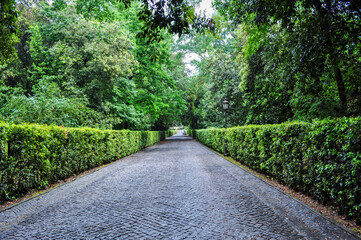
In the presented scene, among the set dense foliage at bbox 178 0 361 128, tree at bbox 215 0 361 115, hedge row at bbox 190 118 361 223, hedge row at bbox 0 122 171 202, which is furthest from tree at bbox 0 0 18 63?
hedge row at bbox 190 118 361 223

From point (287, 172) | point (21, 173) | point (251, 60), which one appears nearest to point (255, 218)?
point (287, 172)

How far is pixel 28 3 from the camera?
53.0ft

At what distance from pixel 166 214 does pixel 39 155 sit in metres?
4.20

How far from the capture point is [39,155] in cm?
577

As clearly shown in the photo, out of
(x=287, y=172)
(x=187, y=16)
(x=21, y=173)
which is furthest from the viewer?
(x=287, y=172)

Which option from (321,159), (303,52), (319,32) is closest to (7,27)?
(303,52)

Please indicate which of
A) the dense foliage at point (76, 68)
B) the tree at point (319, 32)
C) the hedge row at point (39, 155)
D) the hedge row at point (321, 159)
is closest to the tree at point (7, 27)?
the hedge row at point (39, 155)

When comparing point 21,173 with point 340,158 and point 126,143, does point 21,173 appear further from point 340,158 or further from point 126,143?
point 126,143

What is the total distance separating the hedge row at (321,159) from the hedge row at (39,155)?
6.99 metres

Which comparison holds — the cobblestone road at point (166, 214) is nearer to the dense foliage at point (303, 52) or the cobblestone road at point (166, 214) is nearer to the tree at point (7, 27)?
the dense foliage at point (303, 52)

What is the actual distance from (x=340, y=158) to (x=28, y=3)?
21.9 m

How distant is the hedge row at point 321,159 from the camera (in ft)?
11.5

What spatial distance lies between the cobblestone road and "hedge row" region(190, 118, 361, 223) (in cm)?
51

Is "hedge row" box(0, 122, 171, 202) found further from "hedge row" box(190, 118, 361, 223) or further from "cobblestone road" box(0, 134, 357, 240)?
"hedge row" box(190, 118, 361, 223)
